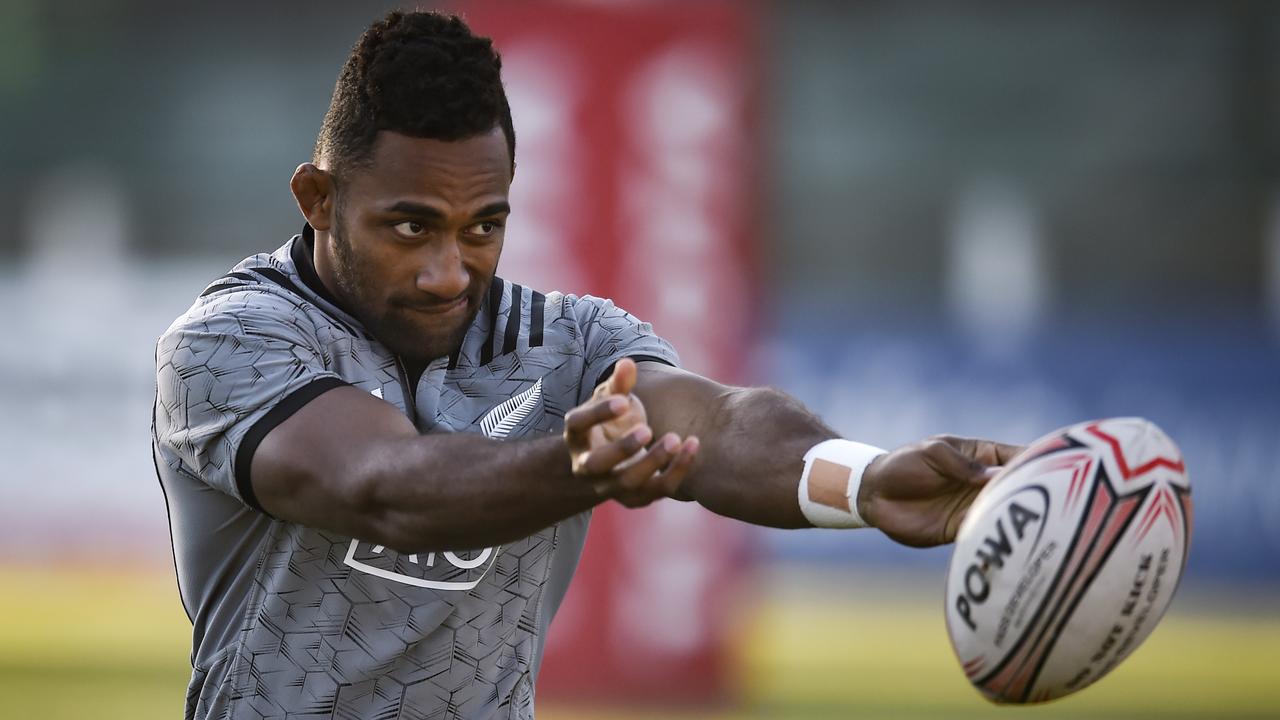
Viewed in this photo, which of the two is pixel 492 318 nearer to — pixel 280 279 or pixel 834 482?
pixel 280 279

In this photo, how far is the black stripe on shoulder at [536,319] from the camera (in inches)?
136

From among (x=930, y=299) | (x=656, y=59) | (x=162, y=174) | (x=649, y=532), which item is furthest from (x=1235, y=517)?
(x=162, y=174)

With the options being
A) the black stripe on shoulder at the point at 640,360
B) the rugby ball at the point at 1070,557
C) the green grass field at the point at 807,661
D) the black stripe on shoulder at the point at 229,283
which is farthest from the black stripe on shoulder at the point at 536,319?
the green grass field at the point at 807,661

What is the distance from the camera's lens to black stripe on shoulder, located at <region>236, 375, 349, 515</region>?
291cm

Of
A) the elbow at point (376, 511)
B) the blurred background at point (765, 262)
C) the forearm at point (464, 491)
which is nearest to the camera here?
the forearm at point (464, 491)

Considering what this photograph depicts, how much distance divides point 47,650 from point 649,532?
432 cm

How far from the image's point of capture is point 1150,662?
10.1 metres

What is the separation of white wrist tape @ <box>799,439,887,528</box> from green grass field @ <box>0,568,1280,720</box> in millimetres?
5285

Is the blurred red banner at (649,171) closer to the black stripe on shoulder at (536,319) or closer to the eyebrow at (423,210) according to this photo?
the black stripe on shoulder at (536,319)

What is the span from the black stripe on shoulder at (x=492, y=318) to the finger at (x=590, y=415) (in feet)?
3.02

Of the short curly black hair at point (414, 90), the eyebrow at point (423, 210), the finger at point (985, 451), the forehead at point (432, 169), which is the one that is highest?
the short curly black hair at point (414, 90)

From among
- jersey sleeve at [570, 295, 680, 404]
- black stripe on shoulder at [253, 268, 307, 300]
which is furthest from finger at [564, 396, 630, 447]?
black stripe on shoulder at [253, 268, 307, 300]

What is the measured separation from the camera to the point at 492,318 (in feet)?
11.4

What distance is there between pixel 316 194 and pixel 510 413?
66 cm
